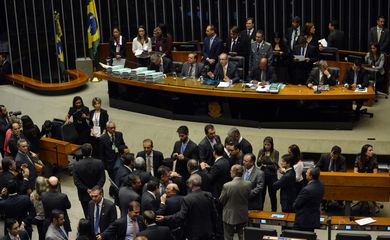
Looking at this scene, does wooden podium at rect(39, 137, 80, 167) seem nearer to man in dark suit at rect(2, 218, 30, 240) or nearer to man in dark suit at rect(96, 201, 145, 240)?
man in dark suit at rect(2, 218, 30, 240)

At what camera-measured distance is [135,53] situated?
1659 centimetres

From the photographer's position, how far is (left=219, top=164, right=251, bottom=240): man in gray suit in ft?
33.8

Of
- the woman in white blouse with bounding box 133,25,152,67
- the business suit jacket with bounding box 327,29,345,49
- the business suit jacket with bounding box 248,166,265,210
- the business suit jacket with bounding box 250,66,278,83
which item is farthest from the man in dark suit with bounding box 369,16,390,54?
the business suit jacket with bounding box 248,166,265,210

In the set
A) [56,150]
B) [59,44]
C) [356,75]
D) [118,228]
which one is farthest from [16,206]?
[59,44]

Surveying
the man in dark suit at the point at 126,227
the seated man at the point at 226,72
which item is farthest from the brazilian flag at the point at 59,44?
the man in dark suit at the point at 126,227

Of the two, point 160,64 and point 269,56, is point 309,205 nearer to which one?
point 269,56

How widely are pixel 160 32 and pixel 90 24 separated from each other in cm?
241

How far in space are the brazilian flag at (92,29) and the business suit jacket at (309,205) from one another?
31.3 ft

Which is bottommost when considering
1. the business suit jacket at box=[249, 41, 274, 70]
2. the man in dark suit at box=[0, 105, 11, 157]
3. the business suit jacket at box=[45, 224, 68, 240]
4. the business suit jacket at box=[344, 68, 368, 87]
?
the business suit jacket at box=[45, 224, 68, 240]

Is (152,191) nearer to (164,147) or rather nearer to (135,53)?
(164,147)

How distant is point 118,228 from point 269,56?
22.2 feet

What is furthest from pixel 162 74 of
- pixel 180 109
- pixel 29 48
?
pixel 29 48

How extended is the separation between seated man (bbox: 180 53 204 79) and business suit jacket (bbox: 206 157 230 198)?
14.5 feet

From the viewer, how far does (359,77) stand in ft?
49.0
